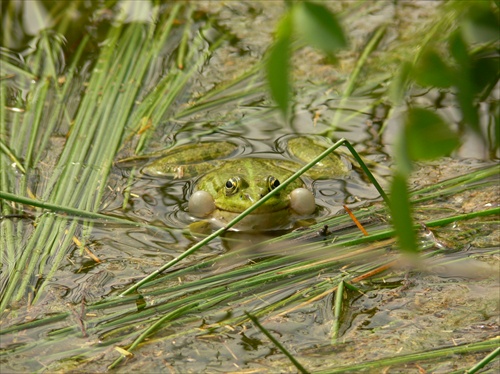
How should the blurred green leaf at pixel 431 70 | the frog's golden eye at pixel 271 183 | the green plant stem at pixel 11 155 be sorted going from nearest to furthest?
the blurred green leaf at pixel 431 70
the frog's golden eye at pixel 271 183
the green plant stem at pixel 11 155

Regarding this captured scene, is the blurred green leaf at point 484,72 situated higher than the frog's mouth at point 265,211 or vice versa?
the blurred green leaf at point 484,72

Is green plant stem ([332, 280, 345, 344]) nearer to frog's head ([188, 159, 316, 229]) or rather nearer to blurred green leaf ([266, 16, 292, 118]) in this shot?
frog's head ([188, 159, 316, 229])

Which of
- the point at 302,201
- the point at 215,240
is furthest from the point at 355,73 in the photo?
the point at 215,240

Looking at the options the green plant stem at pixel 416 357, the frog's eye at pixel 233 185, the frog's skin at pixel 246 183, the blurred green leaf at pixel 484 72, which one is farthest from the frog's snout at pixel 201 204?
the blurred green leaf at pixel 484 72

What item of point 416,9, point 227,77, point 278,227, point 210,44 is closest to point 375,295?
point 278,227

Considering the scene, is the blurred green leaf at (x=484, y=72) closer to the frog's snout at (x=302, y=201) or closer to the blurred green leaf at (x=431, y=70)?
the blurred green leaf at (x=431, y=70)

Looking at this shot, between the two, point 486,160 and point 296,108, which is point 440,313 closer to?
point 486,160

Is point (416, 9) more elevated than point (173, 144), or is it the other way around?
point (416, 9)
